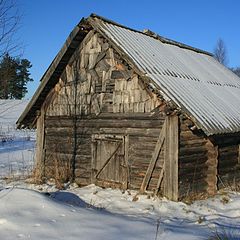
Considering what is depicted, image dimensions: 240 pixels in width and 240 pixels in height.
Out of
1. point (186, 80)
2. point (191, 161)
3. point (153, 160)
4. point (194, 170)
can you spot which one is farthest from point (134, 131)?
point (186, 80)

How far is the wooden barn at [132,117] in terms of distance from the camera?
9820 millimetres

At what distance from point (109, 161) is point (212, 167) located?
290 cm

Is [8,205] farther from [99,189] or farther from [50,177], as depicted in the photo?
[50,177]

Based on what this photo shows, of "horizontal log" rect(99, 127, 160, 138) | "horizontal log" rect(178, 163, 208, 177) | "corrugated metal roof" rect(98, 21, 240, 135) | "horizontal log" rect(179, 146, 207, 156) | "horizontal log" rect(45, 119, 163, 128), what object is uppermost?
"corrugated metal roof" rect(98, 21, 240, 135)

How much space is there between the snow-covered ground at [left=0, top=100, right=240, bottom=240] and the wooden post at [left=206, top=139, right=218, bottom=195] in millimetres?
385

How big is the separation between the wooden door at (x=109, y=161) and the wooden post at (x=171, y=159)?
142 centimetres

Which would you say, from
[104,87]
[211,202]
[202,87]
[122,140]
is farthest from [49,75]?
[211,202]

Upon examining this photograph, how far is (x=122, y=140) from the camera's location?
1092 centimetres

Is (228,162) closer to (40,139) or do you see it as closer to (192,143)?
(192,143)

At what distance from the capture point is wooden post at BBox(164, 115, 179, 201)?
9641 mm

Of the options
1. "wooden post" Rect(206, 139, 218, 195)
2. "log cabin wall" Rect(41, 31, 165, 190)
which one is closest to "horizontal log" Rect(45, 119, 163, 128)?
"log cabin wall" Rect(41, 31, 165, 190)

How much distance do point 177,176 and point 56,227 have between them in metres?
4.51

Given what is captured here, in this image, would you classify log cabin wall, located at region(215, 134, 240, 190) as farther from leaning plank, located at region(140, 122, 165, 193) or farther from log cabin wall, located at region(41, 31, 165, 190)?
log cabin wall, located at region(41, 31, 165, 190)

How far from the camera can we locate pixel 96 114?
11688 millimetres
